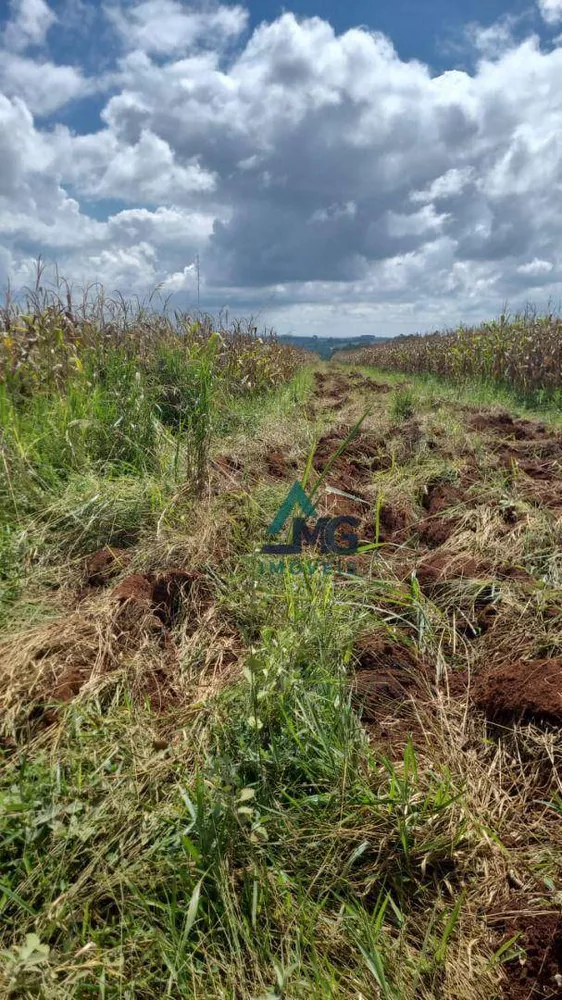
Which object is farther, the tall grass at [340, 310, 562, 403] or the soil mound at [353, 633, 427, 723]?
the tall grass at [340, 310, 562, 403]

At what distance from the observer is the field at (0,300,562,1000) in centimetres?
122

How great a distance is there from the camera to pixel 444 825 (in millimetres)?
1439

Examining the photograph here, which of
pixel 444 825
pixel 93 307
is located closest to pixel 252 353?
pixel 93 307

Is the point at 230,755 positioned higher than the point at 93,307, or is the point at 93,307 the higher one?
the point at 93,307

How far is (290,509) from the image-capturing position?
3094mm

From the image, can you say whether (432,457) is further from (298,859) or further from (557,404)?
(557,404)

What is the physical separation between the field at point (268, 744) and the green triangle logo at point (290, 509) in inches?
4.3

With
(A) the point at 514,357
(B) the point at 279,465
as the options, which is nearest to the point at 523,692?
(B) the point at 279,465

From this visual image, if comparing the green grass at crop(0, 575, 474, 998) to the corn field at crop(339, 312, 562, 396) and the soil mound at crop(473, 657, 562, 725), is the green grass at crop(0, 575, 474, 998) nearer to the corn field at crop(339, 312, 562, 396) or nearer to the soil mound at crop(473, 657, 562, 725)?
the soil mound at crop(473, 657, 562, 725)

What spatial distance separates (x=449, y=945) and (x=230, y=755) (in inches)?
27.8

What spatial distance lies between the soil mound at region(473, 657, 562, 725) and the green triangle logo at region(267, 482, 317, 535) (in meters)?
1.37

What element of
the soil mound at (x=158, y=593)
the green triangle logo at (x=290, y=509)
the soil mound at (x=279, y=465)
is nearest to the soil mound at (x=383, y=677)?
the soil mound at (x=158, y=593)

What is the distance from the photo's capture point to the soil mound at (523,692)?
1.71 meters

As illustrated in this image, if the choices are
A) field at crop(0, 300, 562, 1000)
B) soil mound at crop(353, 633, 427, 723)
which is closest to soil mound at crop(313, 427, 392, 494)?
field at crop(0, 300, 562, 1000)
